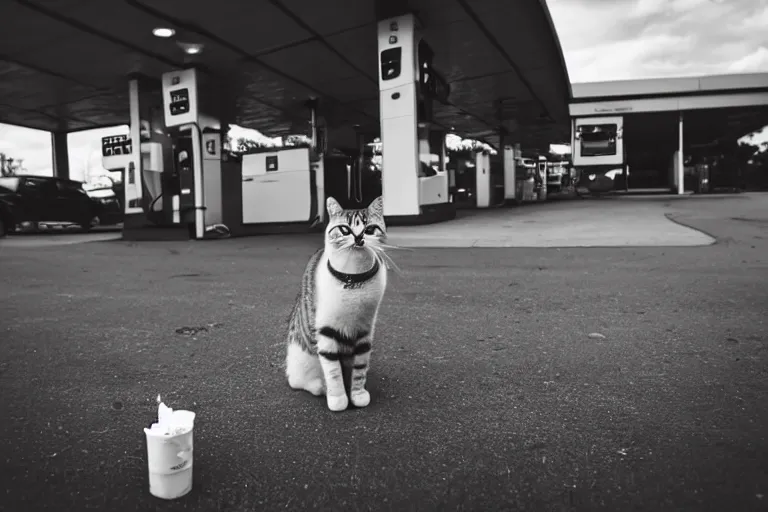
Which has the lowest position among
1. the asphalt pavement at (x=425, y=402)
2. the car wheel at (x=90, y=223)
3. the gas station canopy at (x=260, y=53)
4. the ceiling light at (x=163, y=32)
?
the asphalt pavement at (x=425, y=402)

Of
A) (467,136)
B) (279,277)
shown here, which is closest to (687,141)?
(467,136)

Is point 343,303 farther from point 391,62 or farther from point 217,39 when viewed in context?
point 217,39

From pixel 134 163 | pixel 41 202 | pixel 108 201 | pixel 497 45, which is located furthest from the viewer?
pixel 108 201

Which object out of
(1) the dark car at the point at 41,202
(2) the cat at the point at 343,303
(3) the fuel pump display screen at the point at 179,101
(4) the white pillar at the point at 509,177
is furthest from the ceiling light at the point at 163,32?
(4) the white pillar at the point at 509,177

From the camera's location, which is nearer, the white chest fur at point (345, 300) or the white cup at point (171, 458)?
the white cup at point (171, 458)

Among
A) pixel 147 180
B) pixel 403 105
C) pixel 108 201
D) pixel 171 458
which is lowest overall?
pixel 171 458

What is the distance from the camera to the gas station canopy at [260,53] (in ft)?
27.7

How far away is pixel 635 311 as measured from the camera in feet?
12.6

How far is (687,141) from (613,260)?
26535 mm

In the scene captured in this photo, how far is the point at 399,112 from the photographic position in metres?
8.80

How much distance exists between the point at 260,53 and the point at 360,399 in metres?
9.90

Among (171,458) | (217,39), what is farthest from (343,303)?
(217,39)

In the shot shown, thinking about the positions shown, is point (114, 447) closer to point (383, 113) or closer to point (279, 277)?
point (279, 277)

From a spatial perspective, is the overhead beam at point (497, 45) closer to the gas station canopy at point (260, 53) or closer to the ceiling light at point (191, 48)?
the gas station canopy at point (260, 53)
